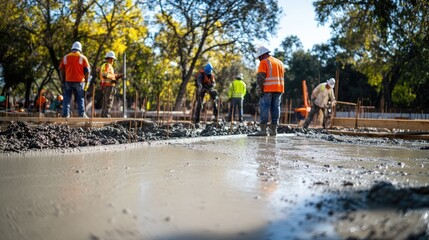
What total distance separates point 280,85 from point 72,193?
585cm

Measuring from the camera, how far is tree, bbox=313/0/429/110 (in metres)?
13.1

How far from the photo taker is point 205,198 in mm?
2094

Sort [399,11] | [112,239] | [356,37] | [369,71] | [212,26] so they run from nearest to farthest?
[112,239]
[399,11]
[356,37]
[212,26]
[369,71]

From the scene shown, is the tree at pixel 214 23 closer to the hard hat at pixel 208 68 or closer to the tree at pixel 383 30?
the tree at pixel 383 30

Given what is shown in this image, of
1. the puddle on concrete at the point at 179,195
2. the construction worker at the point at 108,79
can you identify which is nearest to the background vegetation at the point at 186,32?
the construction worker at the point at 108,79

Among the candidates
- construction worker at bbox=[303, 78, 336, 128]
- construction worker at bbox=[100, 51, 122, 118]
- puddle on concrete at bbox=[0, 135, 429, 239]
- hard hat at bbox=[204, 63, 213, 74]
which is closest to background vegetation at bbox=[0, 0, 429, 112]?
construction worker at bbox=[303, 78, 336, 128]

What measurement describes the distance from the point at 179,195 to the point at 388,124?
926 centimetres

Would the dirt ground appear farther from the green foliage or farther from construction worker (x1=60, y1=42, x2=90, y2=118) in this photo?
the green foliage

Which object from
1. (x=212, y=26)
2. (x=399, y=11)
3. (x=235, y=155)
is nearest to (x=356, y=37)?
(x=399, y=11)

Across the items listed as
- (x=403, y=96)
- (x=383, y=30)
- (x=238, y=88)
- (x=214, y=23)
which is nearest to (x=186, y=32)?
(x=214, y=23)

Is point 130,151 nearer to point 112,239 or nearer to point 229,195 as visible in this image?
point 229,195

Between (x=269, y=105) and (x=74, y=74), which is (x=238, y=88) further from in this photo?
A: (x=269, y=105)

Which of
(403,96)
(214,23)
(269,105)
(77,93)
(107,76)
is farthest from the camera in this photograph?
(403,96)

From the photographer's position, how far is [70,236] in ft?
5.04
